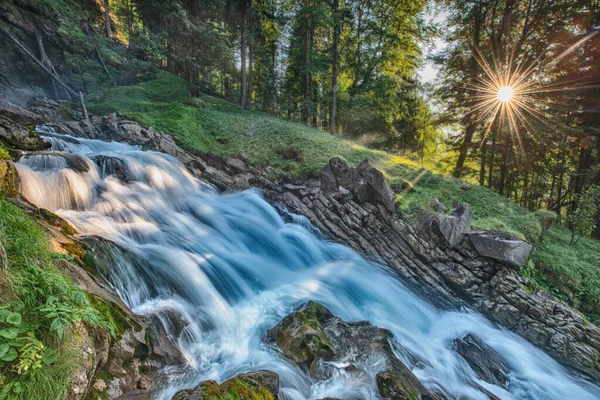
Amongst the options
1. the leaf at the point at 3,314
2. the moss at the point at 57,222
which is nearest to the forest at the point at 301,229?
the leaf at the point at 3,314

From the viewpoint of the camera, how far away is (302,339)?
4.95 m

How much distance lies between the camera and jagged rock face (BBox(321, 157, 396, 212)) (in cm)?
1054

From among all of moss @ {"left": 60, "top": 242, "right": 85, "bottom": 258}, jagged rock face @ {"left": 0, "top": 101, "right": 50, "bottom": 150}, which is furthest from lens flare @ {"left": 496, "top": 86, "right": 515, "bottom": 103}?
jagged rock face @ {"left": 0, "top": 101, "right": 50, "bottom": 150}

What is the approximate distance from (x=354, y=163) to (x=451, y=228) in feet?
23.3

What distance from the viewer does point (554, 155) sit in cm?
1825

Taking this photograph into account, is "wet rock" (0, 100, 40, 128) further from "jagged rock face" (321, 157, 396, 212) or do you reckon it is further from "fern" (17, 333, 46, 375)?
"jagged rock face" (321, 157, 396, 212)

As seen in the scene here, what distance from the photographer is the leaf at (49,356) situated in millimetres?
2298

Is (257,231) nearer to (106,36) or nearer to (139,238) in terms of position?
(139,238)

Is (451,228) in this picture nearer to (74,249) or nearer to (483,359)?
(483,359)

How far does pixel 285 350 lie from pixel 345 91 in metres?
26.3

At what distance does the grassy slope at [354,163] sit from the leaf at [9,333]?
35.5 feet

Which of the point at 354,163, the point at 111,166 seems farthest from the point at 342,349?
the point at 354,163

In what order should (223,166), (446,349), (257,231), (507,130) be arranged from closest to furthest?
(446,349) → (257,231) → (223,166) → (507,130)

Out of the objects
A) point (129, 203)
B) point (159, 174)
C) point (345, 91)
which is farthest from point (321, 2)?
point (129, 203)
